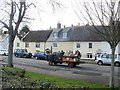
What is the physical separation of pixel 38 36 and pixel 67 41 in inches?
394

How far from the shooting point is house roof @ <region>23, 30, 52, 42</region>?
40.7m

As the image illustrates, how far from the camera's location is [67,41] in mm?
35625

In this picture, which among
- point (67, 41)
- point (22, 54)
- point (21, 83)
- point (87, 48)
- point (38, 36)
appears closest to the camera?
point (21, 83)

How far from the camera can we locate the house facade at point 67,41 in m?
32.0

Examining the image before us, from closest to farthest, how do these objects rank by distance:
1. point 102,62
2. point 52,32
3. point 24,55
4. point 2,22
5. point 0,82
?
point 0,82 → point 2,22 → point 102,62 → point 24,55 → point 52,32

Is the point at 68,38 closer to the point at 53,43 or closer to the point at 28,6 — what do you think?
the point at 53,43

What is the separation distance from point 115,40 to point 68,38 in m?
28.9

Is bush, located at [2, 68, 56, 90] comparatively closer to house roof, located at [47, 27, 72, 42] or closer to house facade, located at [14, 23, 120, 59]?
house facade, located at [14, 23, 120, 59]

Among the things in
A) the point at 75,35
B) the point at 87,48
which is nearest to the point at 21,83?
the point at 87,48

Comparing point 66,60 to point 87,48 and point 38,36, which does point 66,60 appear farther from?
point 38,36

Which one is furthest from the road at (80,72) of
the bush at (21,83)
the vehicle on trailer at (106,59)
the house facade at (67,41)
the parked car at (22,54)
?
the parked car at (22,54)

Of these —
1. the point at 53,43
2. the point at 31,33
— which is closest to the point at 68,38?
the point at 53,43

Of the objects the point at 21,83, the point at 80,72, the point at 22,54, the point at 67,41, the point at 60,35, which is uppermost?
the point at 60,35

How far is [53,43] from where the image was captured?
38.2 m
